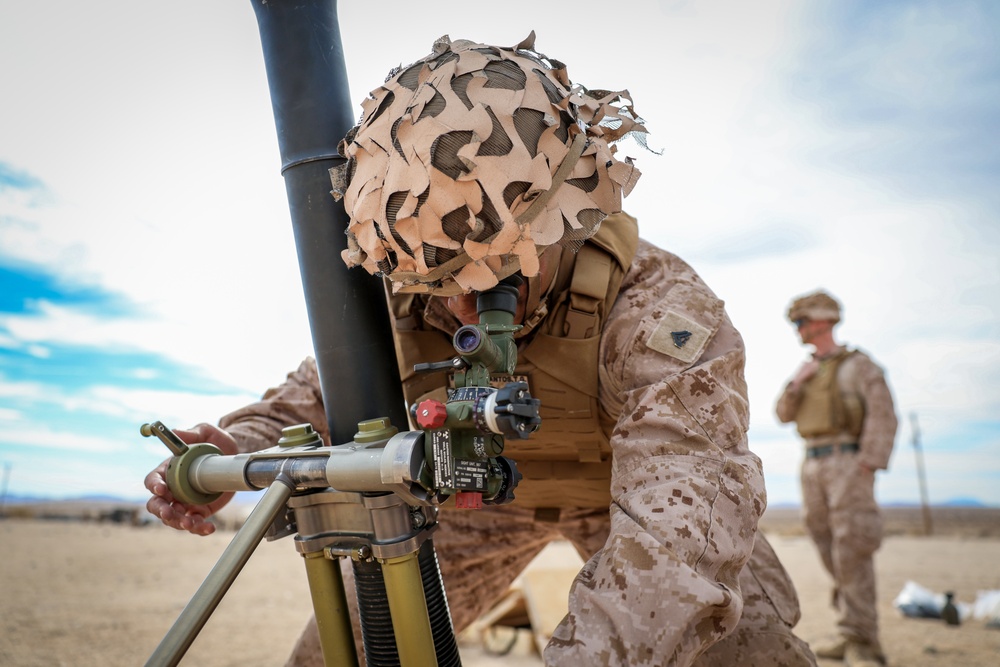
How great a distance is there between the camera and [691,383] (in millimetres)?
1634

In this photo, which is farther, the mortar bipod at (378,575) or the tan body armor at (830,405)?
the tan body armor at (830,405)

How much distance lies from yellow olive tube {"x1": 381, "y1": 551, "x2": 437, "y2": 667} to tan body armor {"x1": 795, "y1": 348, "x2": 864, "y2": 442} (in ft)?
17.8

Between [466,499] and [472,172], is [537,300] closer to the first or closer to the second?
[472,172]

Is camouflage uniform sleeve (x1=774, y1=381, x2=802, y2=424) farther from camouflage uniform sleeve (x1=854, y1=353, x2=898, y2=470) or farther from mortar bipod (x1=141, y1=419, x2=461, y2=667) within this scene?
mortar bipod (x1=141, y1=419, x2=461, y2=667)

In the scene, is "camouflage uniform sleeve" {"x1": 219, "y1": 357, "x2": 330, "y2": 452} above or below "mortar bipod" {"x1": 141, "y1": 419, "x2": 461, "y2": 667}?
above

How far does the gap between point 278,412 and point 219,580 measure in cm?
102

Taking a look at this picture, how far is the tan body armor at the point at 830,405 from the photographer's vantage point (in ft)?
19.7

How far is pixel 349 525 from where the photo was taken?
5.08ft

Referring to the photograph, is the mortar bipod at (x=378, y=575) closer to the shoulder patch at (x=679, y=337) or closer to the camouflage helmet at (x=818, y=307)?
the shoulder patch at (x=679, y=337)

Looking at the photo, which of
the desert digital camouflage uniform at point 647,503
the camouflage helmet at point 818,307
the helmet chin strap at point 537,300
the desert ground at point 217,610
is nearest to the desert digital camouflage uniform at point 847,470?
the camouflage helmet at point 818,307

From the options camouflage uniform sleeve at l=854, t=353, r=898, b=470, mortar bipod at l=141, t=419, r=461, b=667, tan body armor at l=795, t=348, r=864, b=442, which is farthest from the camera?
tan body armor at l=795, t=348, r=864, b=442

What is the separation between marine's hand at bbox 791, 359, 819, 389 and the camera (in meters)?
6.45

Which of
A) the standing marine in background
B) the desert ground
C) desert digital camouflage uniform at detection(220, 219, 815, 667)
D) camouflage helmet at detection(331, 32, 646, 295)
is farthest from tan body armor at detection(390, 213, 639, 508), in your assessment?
the standing marine in background

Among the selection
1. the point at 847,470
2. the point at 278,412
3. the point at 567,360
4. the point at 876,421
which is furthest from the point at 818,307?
the point at 278,412
